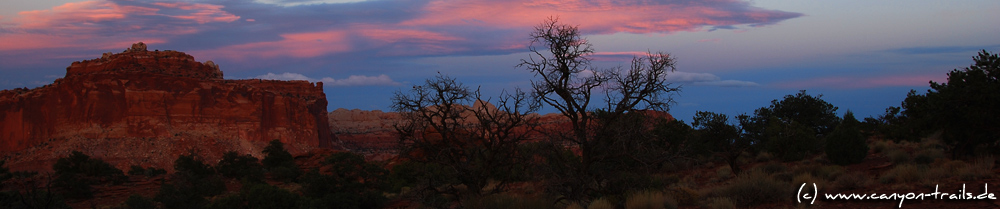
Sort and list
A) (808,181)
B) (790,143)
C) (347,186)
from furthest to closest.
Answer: (347,186)
(790,143)
(808,181)

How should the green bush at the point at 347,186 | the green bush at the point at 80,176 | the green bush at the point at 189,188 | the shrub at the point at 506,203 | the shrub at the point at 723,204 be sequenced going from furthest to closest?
the green bush at the point at 80,176 → the green bush at the point at 189,188 → the green bush at the point at 347,186 → the shrub at the point at 506,203 → the shrub at the point at 723,204

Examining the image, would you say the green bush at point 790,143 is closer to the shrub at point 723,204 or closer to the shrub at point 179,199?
the shrub at point 723,204

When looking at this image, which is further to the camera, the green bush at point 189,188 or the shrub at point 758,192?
the green bush at point 189,188

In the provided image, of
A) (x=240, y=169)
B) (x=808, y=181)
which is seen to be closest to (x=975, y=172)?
(x=808, y=181)

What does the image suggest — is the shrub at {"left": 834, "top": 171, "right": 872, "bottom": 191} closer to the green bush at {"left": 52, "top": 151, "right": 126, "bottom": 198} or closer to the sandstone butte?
the green bush at {"left": 52, "top": 151, "right": 126, "bottom": 198}

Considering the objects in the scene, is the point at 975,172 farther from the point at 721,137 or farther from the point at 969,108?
the point at 721,137

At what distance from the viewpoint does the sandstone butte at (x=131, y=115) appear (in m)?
57.6

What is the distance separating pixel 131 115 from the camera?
59750 millimetres

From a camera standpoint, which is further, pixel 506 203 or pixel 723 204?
pixel 506 203

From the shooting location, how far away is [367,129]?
104688 millimetres

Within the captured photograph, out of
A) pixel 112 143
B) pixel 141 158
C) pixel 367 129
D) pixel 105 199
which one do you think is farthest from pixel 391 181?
pixel 367 129

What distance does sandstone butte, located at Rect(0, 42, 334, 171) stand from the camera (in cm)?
5762

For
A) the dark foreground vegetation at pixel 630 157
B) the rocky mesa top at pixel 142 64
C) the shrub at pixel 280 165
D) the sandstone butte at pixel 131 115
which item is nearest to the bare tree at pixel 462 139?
the dark foreground vegetation at pixel 630 157

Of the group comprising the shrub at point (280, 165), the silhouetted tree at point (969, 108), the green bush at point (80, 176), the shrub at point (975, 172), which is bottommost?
the shrub at point (280, 165)
